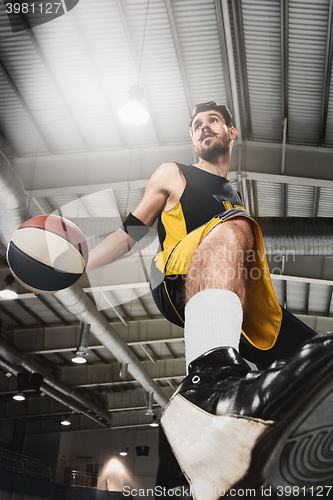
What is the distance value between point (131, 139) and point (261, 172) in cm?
247

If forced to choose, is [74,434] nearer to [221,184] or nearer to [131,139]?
[131,139]

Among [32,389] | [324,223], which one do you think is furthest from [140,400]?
[324,223]

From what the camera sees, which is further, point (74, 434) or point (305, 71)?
point (74, 434)

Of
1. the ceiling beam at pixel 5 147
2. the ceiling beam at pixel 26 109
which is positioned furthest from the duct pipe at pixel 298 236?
the ceiling beam at pixel 5 147

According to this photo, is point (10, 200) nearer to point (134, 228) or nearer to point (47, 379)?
point (134, 228)

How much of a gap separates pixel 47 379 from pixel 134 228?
55.1ft

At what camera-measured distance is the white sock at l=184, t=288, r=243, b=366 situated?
1.10 m

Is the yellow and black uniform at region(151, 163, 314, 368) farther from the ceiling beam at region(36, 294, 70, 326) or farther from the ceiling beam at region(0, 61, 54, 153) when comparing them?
the ceiling beam at region(36, 294, 70, 326)

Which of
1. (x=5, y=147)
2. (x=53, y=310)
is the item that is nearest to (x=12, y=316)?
(x=53, y=310)

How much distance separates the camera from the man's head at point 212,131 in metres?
1.78

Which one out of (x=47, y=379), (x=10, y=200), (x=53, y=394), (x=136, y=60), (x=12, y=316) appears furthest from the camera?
(x=53, y=394)

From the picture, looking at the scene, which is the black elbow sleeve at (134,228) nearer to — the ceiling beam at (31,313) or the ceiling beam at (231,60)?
the ceiling beam at (231,60)

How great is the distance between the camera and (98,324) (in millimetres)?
11141

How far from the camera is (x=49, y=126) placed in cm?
723
